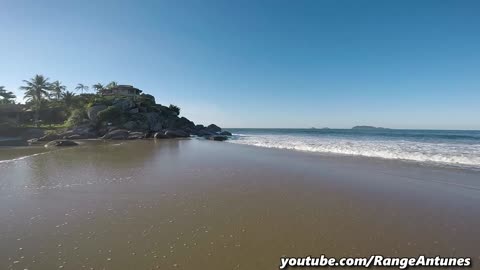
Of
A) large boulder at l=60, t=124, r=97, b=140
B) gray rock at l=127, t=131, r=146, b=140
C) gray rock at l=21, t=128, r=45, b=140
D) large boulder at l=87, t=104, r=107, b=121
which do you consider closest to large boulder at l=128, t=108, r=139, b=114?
large boulder at l=87, t=104, r=107, b=121

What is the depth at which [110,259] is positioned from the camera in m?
3.87

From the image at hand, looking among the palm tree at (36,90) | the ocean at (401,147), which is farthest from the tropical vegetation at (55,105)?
the ocean at (401,147)

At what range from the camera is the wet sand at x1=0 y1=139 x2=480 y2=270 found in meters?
4.07

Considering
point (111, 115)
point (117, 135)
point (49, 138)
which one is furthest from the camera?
point (111, 115)

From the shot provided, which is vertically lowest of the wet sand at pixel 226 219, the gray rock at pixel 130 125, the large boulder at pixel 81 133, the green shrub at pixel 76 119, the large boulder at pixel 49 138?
the wet sand at pixel 226 219

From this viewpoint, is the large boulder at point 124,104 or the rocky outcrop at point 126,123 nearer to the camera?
the rocky outcrop at point 126,123

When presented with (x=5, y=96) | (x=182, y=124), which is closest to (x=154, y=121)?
(x=182, y=124)

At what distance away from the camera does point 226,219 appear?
5.57 meters

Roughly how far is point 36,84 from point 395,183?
2813 inches

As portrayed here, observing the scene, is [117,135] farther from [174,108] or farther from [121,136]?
[174,108]

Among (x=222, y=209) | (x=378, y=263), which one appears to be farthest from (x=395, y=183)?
(x=222, y=209)

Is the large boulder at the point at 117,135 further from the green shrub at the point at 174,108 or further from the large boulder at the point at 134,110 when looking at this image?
the green shrub at the point at 174,108

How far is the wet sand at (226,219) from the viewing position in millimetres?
4066

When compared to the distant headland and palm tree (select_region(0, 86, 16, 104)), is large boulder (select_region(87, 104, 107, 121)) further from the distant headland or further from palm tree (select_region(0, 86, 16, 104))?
palm tree (select_region(0, 86, 16, 104))
